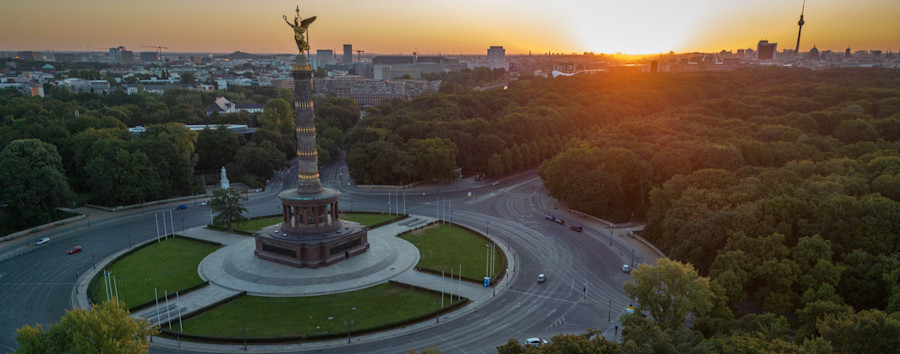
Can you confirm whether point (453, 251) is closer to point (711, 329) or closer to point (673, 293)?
point (673, 293)

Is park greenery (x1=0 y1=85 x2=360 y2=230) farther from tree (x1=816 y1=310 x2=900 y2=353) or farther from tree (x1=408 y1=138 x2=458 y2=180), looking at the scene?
tree (x1=816 y1=310 x2=900 y2=353)

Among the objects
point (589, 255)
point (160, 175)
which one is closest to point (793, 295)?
point (589, 255)

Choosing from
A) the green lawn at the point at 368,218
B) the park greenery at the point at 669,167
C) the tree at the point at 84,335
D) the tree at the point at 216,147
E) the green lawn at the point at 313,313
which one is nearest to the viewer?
the tree at the point at 84,335

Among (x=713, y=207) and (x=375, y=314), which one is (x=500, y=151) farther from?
(x=375, y=314)

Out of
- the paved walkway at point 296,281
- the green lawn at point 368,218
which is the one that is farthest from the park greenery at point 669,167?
the paved walkway at point 296,281

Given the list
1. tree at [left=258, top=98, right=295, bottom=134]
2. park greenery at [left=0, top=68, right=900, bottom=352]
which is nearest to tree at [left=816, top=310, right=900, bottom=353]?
park greenery at [left=0, top=68, right=900, bottom=352]

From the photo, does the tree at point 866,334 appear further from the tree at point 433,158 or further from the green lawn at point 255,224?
the tree at point 433,158

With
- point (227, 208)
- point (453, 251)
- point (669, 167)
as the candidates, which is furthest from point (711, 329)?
point (227, 208)
